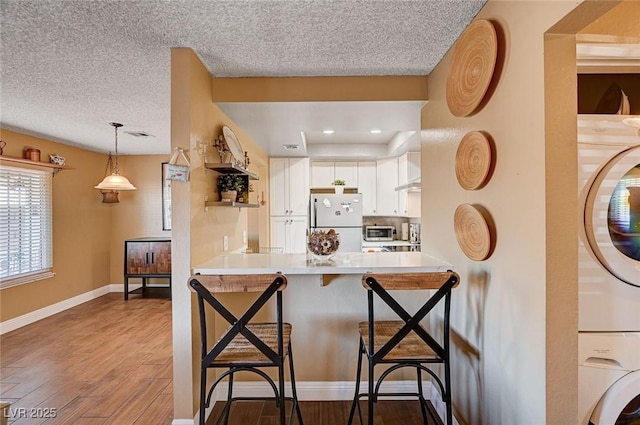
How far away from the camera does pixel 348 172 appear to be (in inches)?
201

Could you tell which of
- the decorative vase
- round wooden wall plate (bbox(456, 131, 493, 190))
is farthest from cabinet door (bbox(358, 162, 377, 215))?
round wooden wall plate (bbox(456, 131, 493, 190))

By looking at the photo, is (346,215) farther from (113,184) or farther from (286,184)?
(113,184)

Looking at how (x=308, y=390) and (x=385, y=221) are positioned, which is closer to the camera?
(x=308, y=390)

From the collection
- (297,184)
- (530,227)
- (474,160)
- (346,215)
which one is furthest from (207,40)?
(346,215)

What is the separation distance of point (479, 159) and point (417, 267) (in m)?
0.72

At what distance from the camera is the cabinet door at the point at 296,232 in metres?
4.88

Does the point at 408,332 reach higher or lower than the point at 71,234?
lower

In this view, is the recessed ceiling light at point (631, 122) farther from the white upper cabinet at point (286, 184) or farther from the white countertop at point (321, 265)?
the white upper cabinet at point (286, 184)

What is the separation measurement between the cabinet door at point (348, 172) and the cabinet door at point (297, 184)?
566 mm

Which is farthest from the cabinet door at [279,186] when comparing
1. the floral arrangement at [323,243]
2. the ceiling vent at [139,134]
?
the floral arrangement at [323,243]

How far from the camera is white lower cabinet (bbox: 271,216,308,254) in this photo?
15.9 feet

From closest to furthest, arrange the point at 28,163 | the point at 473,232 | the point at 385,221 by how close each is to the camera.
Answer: the point at 473,232 < the point at 28,163 < the point at 385,221

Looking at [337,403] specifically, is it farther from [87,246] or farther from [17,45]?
[87,246]

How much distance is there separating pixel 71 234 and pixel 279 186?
3099mm
